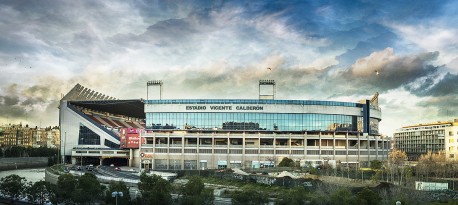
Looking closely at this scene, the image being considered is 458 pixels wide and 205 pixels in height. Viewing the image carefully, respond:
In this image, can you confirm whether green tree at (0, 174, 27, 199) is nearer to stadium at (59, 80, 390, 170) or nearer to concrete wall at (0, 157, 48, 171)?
stadium at (59, 80, 390, 170)

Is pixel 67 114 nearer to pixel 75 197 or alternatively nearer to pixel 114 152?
pixel 114 152

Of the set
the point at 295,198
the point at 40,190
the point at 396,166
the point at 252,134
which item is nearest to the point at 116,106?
the point at 252,134

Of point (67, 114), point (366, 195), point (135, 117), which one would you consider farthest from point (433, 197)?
point (135, 117)

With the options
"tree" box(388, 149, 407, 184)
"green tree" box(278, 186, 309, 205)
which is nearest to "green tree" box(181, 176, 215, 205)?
"green tree" box(278, 186, 309, 205)

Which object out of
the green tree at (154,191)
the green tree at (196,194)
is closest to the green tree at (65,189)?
the green tree at (154,191)

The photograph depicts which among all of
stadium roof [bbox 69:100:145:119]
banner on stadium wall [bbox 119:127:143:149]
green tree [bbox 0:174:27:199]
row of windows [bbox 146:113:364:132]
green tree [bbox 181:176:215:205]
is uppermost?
stadium roof [bbox 69:100:145:119]
